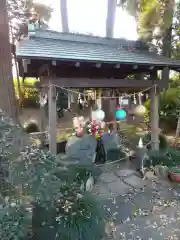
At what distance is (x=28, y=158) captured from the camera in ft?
5.74

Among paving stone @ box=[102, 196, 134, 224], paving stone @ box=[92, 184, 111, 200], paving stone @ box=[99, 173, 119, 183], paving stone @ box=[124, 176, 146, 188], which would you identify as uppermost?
Answer: paving stone @ box=[102, 196, 134, 224]

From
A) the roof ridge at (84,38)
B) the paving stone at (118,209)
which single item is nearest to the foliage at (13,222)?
the paving stone at (118,209)

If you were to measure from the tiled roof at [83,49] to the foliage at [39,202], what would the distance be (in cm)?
193

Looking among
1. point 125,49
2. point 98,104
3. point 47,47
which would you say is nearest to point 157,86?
point 125,49

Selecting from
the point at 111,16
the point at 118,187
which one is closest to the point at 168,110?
the point at 111,16

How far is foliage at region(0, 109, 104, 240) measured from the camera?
1671 mm

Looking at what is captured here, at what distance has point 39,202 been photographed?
1811 millimetres

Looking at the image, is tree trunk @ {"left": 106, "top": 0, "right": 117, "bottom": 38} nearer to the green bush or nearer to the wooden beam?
the green bush

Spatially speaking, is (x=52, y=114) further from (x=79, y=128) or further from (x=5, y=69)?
(x=5, y=69)

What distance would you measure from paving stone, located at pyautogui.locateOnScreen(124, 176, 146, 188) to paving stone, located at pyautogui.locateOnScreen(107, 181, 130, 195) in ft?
0.49

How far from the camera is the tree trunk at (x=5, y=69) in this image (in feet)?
13.8

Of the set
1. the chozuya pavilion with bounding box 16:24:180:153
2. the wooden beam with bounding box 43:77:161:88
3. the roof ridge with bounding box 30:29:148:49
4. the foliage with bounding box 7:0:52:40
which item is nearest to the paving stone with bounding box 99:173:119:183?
the chozuya pavilion with bounding box 16:24:180:153

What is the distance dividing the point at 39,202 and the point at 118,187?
2.56m

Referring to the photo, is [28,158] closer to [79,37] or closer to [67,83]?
[67,83]
